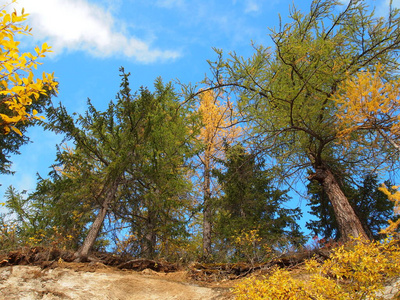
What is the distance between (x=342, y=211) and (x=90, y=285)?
5.20 metres

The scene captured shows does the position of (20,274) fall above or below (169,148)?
below

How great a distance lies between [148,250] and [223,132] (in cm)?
732

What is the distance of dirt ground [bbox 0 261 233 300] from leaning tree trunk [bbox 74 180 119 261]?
1.06 feet

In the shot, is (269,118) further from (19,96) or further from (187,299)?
(19,96)

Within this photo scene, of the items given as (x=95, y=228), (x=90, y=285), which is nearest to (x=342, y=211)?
(x=90, y=285)

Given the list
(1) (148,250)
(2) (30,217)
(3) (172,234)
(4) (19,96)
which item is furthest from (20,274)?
(2) (30,217)

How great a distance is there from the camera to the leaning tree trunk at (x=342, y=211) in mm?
5516

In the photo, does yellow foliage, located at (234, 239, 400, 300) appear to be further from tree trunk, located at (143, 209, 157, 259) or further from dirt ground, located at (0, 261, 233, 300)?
tree trunk, located at (143, 209, 157, 259)

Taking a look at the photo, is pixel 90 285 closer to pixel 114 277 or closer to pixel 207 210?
pixel 114 277

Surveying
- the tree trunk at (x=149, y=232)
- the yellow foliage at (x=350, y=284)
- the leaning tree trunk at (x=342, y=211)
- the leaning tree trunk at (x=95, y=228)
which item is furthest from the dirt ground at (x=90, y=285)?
the leaning tree trunk at (x=342, y=211)

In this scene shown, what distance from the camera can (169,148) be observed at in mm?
7152

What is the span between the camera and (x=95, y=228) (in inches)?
216

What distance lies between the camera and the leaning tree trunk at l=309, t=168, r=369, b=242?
5.52 meters

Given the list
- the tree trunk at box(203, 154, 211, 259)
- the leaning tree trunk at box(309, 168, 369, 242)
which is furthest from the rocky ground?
the tree trunk at box(203, 154, 211, 259)
